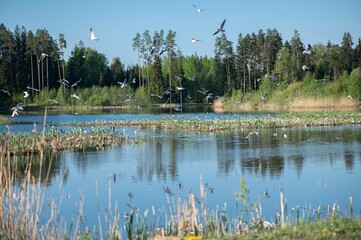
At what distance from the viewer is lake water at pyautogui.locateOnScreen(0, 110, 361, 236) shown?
1430cm

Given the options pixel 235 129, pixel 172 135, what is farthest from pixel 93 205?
pixel 235 129

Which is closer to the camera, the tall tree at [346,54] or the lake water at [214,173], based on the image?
the lake water at [214,173]

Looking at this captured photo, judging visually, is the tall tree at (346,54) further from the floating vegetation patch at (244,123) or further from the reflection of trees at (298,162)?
the reflection of trees at (298,162)

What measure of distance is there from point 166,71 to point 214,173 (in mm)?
76651

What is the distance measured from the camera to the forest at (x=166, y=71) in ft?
245

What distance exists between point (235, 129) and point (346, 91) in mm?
29176

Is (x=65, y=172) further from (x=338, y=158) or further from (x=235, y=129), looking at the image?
(x=235, y=129)

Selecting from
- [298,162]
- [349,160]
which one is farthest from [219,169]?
[349,160]

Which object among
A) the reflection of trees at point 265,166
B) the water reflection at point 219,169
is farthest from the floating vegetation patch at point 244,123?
the reflection of trees at point 265,166

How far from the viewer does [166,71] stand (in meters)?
95.3

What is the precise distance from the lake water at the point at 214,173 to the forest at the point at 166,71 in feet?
120

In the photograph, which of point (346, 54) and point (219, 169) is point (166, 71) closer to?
point (346, 54)

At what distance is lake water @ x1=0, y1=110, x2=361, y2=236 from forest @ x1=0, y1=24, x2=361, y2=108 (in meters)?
36.7

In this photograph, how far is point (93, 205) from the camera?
1461 centimetres
